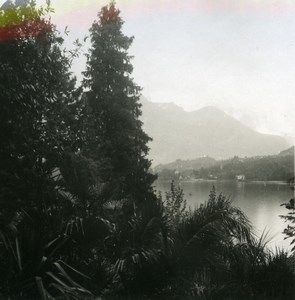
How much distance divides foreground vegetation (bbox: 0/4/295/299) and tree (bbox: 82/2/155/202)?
7260 millimetres

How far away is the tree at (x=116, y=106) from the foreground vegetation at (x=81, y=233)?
286 inches

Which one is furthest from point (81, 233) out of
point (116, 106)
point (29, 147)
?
point (116, 106)

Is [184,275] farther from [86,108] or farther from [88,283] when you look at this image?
[86,108]

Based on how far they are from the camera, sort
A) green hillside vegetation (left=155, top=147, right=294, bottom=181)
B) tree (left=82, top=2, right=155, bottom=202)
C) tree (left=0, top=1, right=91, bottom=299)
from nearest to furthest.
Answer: tree (left=0, top=1, right=91, bottom=299), tree (left=82, top=2, right=155, bottom=202), green hillside vegetation (left=155, top=147, right=294, bottom=181)

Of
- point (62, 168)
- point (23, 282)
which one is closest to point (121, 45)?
point (62, 168)

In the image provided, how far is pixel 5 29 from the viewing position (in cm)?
805

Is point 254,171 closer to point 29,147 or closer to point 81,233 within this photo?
point 29,147

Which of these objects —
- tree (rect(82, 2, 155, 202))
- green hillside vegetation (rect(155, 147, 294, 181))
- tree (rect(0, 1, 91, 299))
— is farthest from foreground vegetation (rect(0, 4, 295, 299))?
green hillside vegetation (rect(155, 147, 294, 181))

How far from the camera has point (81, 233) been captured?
207 inches

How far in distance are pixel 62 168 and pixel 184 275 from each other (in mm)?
2672

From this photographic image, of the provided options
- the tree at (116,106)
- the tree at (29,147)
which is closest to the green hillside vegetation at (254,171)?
the tree at (116,106)

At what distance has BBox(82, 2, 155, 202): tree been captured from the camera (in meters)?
16.5

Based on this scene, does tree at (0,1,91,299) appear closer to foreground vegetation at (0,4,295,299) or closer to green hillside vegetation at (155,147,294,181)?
foreground vegetation at (0,4,295,299)

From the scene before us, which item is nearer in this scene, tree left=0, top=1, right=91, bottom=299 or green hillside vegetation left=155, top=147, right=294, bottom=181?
tree left=0, top=1, right=91, bottom=299
